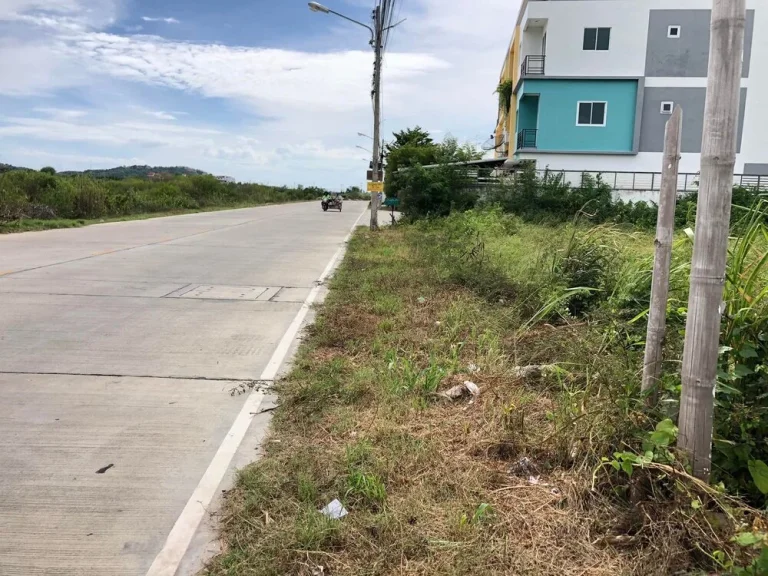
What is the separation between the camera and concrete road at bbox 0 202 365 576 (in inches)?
135

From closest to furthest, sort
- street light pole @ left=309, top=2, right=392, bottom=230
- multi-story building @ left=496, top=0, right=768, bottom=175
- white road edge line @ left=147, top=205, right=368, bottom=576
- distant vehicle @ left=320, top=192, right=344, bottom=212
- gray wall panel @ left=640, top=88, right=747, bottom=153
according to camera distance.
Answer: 1. white road edge line @ left=147, top=205, right=368, bottom=576
2. street light pole @ left=309, top=2, right=392, bottom=230
3. multi-story building @ left=496, top=0, right=768, bottom=175
4. gray wall panel @ left=640, top=88, right=747, bottom=153
5. distant vehicle @ left=320, top=192, right=344, bottom=212

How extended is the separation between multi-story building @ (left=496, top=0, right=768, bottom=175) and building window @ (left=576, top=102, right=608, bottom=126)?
53mm

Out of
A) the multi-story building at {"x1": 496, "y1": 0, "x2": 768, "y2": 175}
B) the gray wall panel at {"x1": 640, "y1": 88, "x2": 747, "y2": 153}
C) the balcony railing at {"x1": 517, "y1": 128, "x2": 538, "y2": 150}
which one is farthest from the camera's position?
the balcony railing at {"x1": 517, "y1": 128, "x2": 538, "y2": 150}

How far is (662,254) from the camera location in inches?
142

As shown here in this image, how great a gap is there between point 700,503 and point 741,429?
602mm

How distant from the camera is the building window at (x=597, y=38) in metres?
32.0

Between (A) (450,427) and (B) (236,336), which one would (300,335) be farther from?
(A) (450,427)

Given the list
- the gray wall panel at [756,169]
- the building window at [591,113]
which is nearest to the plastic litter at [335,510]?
the building window at [591,113]

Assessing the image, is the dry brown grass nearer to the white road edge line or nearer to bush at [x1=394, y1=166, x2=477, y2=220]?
the white road edge line

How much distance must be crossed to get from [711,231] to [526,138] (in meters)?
33.2

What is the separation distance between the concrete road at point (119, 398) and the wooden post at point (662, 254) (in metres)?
2.76

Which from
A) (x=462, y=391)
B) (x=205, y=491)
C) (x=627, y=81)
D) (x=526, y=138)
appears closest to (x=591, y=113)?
(x=627, y=81)

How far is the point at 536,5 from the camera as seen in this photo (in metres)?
32.4

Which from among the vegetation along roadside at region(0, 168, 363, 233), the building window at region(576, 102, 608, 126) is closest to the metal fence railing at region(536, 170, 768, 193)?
the building window at region(576, 102, 608, 126)
